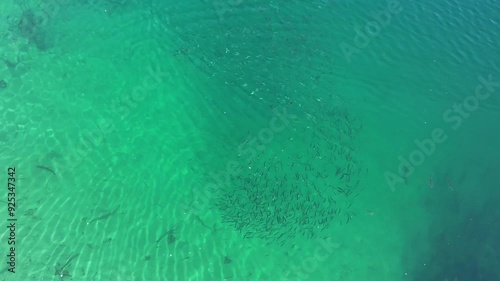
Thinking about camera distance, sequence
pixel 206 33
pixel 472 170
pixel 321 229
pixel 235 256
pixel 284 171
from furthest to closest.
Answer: pixel 206 33 → pixel 472 170 → pixel 284 171 → pixel 321 229 → pixel 235 256

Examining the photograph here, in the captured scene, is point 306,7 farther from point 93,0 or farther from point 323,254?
point 323,254

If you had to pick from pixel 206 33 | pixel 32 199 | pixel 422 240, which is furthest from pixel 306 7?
pixel 32 199
